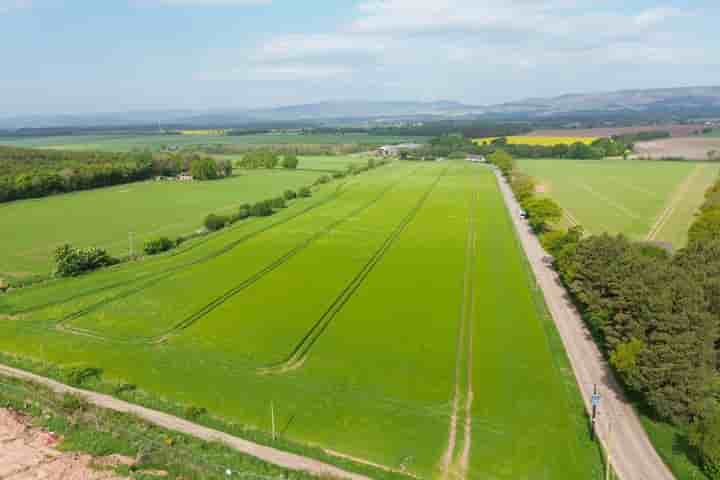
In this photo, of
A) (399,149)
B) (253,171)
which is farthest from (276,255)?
(399,149)

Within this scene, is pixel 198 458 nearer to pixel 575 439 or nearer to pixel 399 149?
pixel 575 439

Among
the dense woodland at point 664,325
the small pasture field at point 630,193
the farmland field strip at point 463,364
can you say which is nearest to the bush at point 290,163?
the small pasture field at point 630,193

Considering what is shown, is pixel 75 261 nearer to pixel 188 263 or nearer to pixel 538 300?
pixel 188 263

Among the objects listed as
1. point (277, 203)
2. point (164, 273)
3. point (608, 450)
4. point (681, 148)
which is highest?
point (681, 148)

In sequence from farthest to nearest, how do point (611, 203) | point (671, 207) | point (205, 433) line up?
point (611, 203)
point (671, 207)
point (205, 433)

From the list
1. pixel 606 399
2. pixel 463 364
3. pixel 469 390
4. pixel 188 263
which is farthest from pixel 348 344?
pixel 188 263

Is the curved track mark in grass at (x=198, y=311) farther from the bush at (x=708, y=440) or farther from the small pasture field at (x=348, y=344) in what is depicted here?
the bush at (x=708, y=440)
